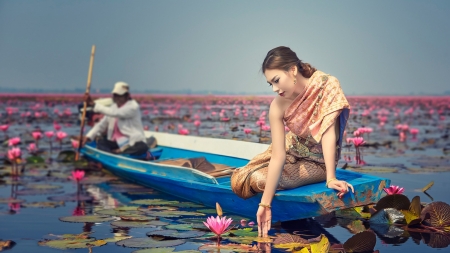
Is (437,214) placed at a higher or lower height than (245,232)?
higher

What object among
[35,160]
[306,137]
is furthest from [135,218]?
[35,160]

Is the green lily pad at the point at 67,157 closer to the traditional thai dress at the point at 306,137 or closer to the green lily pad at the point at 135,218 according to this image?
the green lily pad at the point at 135,218

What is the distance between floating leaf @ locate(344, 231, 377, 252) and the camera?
9.45 ft

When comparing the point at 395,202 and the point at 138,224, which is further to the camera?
the point at 138,224

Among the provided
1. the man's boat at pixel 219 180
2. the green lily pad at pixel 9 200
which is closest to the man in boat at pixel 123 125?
the man's boat at pixel 219 180

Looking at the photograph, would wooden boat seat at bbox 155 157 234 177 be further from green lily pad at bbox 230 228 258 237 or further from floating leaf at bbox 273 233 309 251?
floating leaf at bbox 273 233 309 251

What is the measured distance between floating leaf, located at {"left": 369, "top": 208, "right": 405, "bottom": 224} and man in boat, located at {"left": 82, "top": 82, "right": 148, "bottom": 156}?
10.3ft

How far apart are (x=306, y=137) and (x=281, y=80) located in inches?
15.4

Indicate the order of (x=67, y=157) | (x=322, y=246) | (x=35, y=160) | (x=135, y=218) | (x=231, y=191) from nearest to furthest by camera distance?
(x=322, y=246) < (x=231, y=191) < (x=135, y=218) < (x=35, y=160) < (x=67, y=157)

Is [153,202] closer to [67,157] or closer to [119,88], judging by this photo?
[119,88]

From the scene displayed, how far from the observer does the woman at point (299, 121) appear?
3111 millimetres

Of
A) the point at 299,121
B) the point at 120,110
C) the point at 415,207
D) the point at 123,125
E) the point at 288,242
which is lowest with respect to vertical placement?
the point at 288,242

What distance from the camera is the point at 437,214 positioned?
335cm

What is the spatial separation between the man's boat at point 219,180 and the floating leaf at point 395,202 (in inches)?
7.4
